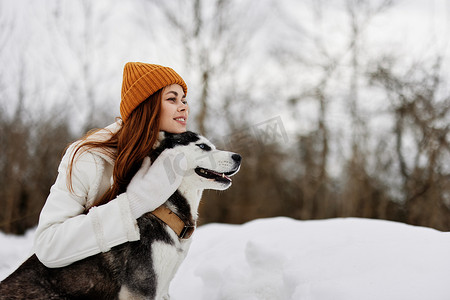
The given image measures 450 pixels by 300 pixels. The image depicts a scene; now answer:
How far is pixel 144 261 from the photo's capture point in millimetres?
1817

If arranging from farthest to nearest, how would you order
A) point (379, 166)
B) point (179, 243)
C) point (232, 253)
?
1. point (379, 166)
2. point (232, 253)
3. point (179, 243)

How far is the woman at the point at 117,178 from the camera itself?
175 centimetres

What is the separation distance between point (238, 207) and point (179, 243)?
10.2 metres

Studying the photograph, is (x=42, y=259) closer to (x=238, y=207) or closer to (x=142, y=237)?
(x=142, y=237)

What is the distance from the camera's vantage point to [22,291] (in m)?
1.66

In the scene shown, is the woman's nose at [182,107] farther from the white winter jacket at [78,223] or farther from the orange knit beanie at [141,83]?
the white winter jacket at [78,223]

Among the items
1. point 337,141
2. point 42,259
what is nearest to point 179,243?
point 42,259

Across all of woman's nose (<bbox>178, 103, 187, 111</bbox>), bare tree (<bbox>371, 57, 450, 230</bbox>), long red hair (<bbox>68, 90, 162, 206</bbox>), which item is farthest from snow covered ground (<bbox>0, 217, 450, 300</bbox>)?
bare tree (<bbox>371, 57, 450, 230</bbox>)

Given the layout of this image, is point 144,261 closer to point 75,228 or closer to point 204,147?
point 75,228

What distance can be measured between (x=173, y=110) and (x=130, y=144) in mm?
385

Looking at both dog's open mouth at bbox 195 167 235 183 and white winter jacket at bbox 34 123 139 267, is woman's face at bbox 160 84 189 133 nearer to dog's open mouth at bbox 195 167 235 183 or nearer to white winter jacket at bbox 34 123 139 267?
dog's open mouth at bbox 195 167 235 183

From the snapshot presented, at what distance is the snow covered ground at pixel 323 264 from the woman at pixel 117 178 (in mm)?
1071

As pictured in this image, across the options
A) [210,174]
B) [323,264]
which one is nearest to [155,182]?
[210,174]

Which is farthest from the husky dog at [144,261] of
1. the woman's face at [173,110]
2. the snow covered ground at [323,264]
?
the snow covered ground at [323,264]
